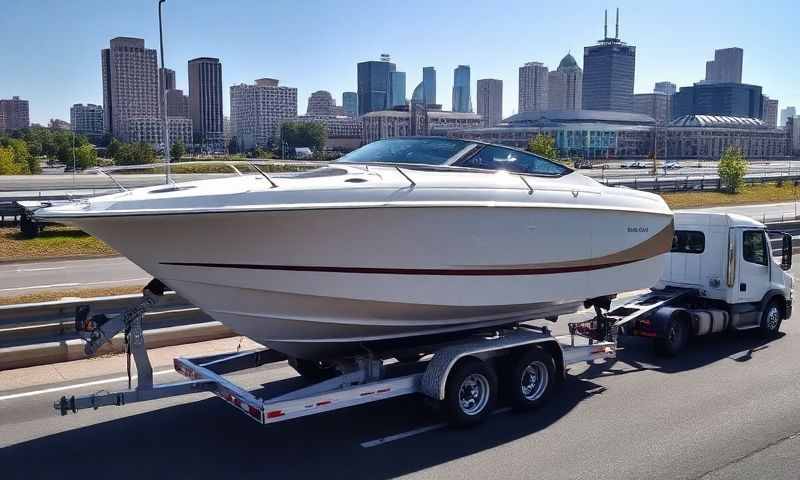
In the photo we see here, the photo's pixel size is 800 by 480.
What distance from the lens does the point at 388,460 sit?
6.30 metres

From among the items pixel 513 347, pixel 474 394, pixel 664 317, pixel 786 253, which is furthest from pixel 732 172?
pixel 474 394

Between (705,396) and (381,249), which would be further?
(705,396)

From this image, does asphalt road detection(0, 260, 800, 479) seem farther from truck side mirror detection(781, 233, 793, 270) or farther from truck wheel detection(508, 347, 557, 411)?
truck side mirror detection(781, 233, 793, 270)

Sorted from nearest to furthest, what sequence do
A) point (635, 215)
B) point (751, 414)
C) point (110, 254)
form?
point (751, 414), point (635, 215), point (110, 254)

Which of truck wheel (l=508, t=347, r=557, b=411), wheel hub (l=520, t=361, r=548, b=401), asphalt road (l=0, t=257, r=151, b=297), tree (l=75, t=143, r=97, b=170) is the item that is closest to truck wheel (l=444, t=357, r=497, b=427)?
truck wheel (l=508, t=347, r=557, b=411)

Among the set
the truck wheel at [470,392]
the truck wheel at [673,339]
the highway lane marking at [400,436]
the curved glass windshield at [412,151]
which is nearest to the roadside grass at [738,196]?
the truck wheel at [673,339]

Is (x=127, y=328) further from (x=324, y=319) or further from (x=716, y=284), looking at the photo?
(x=716, y=284)

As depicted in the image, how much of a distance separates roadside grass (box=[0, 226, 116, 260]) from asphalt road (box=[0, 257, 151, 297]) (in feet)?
2.27

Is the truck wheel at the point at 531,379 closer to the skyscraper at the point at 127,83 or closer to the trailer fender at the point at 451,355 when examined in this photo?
the trailer fender at the point at 451,355

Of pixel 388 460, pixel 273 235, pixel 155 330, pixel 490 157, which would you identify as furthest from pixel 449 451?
pixel 155 330

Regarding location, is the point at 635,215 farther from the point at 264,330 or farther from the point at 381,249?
the point at 264,330

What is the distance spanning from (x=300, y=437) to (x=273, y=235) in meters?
2.04

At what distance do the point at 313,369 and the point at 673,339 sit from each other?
4960 millimetres

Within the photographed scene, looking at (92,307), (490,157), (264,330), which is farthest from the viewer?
(92,307)
